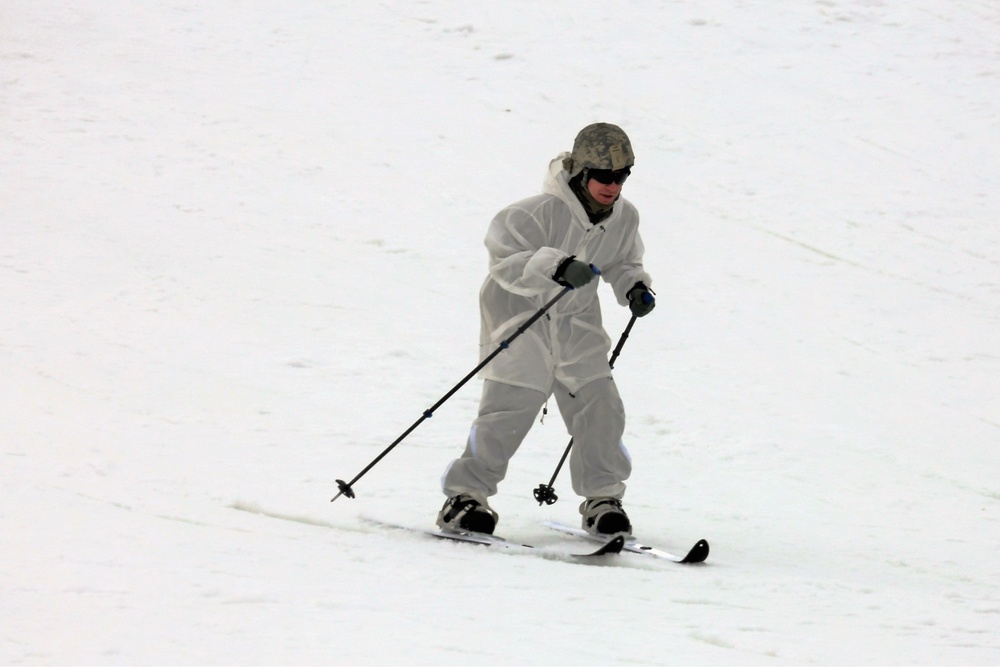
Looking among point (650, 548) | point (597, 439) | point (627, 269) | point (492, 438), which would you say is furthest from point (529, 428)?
point (627, 269)

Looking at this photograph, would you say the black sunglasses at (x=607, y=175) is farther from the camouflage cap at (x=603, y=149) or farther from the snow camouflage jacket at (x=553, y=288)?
the snow camouflage jacket at (x=553, y=288)

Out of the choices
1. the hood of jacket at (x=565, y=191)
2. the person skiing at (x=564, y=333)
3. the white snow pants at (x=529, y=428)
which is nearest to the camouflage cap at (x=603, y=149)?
the person skiing at (x=564, y=333)

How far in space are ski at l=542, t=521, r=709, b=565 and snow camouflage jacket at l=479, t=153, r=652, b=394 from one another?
58 centimetres

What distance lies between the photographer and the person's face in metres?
4.46

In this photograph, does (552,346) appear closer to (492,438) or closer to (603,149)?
(492,438)

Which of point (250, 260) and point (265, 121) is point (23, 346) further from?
point (265, 121)

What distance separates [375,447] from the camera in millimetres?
6078

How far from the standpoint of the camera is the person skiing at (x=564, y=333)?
4480mm

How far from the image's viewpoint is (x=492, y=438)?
15.0 feet

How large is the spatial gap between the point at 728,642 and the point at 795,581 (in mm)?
897

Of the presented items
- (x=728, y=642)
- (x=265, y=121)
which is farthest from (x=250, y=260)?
(x=728, y=642)

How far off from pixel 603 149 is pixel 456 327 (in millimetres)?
3786

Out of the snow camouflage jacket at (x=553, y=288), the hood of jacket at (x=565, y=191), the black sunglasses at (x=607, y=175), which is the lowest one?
the snow camouflage jacket at (x=553, y=288)

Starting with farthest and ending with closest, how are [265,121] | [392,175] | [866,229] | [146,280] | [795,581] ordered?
[265,121] < [392,175] < [866,229] < [146,280] < [795,581]
